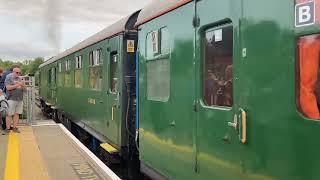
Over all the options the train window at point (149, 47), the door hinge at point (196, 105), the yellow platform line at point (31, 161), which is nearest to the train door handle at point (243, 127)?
the door hinge at point (196, 105)

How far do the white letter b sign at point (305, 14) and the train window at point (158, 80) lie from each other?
2498 mm

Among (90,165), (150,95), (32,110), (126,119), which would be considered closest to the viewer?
(150,95)

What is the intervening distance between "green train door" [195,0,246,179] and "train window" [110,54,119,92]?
3942 mm

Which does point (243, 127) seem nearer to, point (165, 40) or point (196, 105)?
point (196, 105)

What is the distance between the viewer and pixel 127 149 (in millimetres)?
8102

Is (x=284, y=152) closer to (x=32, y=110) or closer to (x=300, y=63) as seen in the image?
(x=300, y=63)

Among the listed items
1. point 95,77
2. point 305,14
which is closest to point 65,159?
point 95,77

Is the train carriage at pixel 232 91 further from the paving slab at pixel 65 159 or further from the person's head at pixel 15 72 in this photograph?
the person's head at pixel 15 72

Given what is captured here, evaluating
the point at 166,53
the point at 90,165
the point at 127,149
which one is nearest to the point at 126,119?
the point at 127,149

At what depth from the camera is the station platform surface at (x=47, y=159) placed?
655 centimetres

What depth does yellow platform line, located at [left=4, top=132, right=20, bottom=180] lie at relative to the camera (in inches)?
258

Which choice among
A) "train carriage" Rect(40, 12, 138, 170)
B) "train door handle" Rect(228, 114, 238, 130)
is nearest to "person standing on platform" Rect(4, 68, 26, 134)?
"train carriage" Rect(40, 12, 138, 170)

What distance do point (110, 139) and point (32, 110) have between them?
4.72 m

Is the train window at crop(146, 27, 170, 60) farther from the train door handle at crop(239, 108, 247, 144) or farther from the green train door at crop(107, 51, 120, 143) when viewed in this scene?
the green train door at crop(107, 51, 120, 143)
